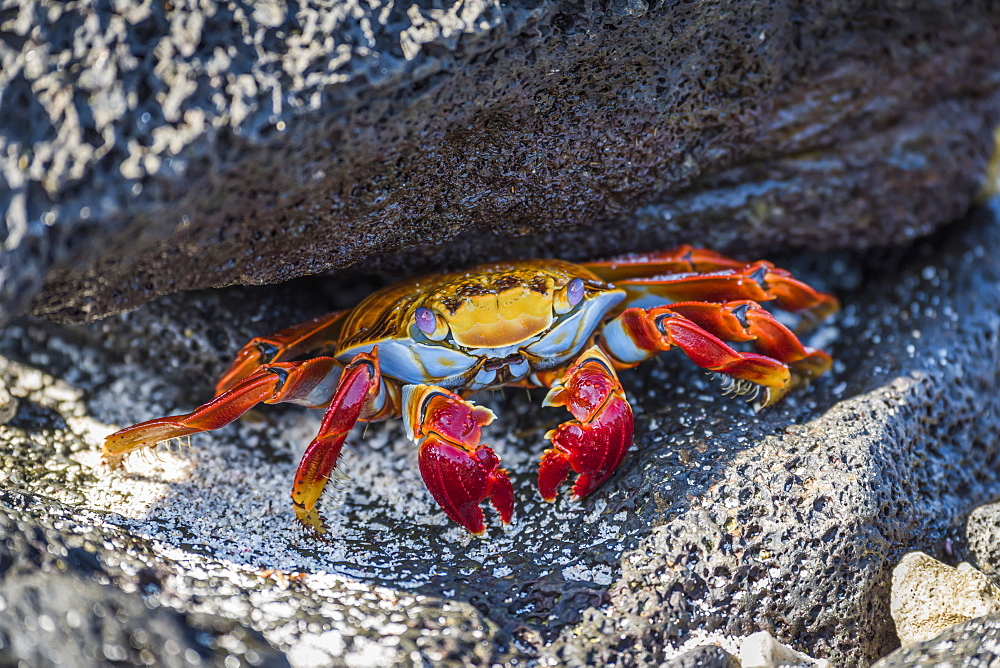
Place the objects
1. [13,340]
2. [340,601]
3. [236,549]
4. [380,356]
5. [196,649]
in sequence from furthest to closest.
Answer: [13,340]
[380,356]
[236,549]
[340,601]
[196,649]

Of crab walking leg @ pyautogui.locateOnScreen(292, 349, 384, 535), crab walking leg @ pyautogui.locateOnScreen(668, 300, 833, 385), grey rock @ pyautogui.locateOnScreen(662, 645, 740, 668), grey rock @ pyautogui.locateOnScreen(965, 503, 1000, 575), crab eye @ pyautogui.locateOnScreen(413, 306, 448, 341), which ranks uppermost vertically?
crab eye @ pyautogui.locateOnScreen(413, 306, 448, 341)

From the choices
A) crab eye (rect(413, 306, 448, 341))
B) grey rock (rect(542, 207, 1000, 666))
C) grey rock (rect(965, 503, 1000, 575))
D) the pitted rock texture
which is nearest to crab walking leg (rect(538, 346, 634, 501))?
grey rock (rect(542, 207, 1000, 666))

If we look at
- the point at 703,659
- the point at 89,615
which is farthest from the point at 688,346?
the point at 89,615

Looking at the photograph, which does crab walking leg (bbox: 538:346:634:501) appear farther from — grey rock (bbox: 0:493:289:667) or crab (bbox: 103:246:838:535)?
grey rock (bbox: 0:493:289:667)

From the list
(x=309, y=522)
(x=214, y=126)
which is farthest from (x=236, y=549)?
(x=214, y=126)

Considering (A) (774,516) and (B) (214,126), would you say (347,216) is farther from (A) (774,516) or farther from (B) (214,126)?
(A) (774,516)

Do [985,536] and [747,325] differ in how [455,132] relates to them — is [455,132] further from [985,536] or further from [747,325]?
[985,536]
